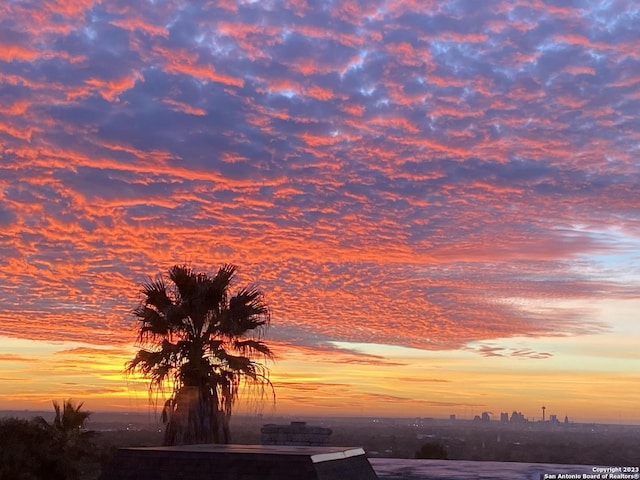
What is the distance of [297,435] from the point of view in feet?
87.5

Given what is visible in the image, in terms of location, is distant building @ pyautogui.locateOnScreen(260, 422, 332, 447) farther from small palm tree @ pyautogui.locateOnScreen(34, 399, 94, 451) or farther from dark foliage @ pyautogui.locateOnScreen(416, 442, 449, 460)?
dark foliage @ pyautogui.locateOnScreen(416, 442, 449, 460)

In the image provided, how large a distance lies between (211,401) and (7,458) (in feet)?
22.5

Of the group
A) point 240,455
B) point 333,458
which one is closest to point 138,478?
point 240,455

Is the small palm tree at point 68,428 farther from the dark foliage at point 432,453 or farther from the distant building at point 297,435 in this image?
the dark foliage at point 432,453

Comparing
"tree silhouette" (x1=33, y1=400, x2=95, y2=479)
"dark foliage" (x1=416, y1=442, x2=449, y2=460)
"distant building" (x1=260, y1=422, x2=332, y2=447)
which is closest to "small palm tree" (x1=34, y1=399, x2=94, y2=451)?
"tree silhouette" (x1=33, y1=400, x2=95, y2=479)

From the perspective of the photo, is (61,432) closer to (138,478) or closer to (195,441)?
(195,441)

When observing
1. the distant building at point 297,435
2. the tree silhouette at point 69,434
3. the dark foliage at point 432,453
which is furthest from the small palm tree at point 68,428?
the dark foliage at point 432,453

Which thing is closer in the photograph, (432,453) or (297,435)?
(297,435)

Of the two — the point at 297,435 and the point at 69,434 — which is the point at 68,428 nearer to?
the point at 69,434

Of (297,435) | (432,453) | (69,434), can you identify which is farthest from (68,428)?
(432,453)

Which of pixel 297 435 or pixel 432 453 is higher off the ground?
pixel 297 435

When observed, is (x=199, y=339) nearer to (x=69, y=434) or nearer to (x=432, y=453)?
(x=69, y=434)

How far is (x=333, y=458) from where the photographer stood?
17.0 meters

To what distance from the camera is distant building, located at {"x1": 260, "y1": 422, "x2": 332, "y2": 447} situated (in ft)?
86.8
